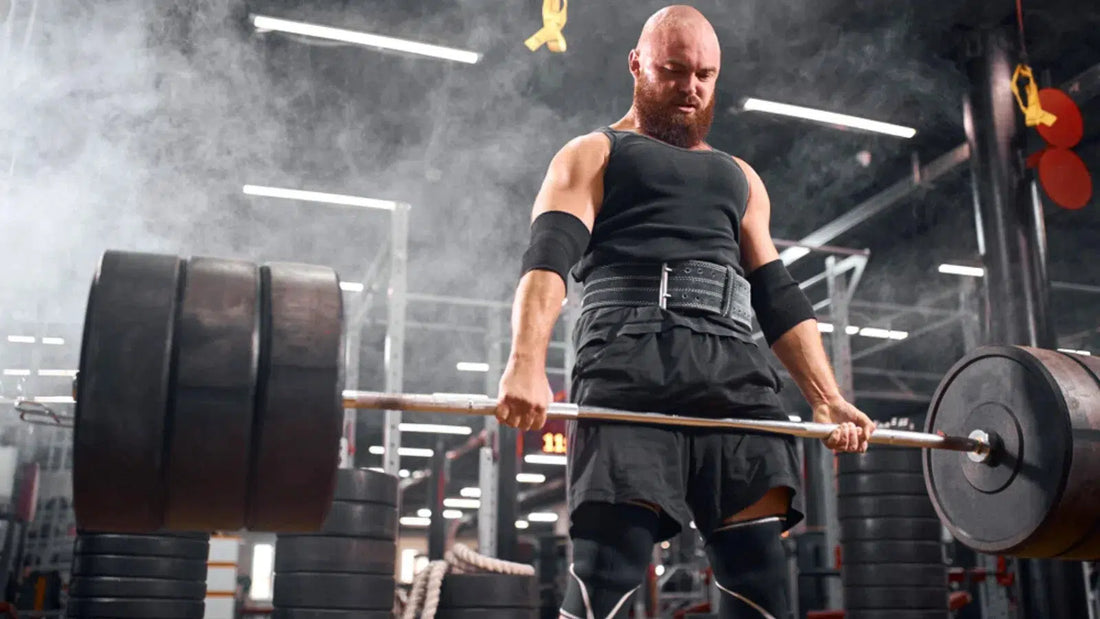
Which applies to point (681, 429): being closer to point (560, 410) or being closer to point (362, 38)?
point (560, 410)

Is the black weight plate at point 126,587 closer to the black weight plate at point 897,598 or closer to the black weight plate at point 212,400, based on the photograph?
the black weight plate at point 212,400

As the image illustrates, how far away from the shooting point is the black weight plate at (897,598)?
4098 mm

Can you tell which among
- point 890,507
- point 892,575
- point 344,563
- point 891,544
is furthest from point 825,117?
point 344,563

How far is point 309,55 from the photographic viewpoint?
5.50 m

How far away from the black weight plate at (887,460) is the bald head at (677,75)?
2.80 metres

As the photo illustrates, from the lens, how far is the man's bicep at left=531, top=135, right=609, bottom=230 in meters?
1.60

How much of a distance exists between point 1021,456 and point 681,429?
0.83 m

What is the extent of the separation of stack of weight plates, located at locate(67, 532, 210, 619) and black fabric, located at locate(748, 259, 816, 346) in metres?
2.43

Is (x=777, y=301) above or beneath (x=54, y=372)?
beneath

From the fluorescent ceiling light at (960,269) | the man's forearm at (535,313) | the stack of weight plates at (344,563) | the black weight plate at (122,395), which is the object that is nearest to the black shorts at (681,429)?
the man's forearm at (535,313)

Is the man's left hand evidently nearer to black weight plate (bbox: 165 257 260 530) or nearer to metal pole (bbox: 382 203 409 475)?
black weight plate (bbox: 165 257 260 530)

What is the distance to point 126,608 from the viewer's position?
3.34m

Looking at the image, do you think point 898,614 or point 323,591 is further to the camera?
point 898,614

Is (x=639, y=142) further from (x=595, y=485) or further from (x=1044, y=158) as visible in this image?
(x=1044, y=158)
